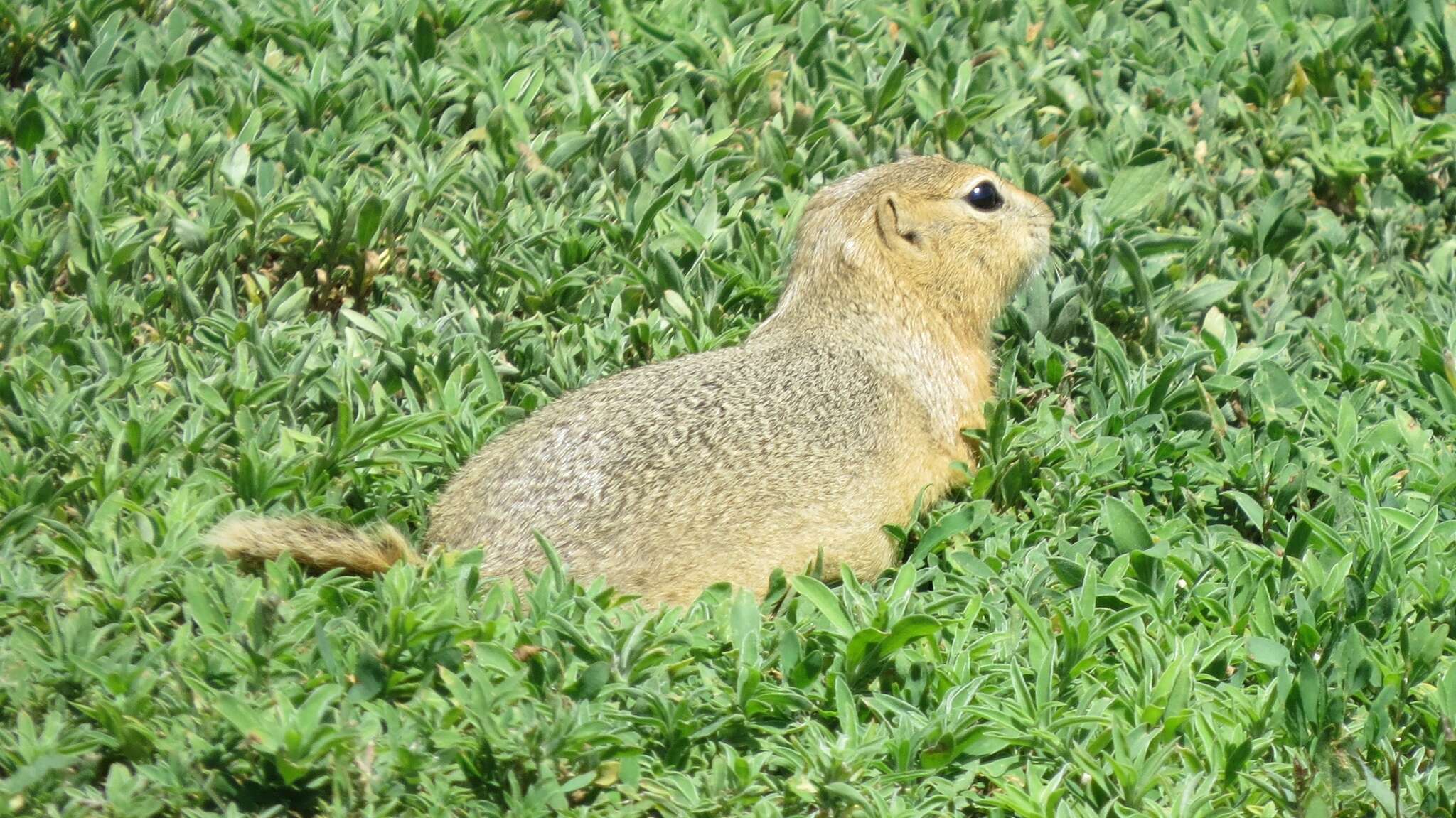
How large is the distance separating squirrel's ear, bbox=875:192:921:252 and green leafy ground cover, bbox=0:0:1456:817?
489 mm

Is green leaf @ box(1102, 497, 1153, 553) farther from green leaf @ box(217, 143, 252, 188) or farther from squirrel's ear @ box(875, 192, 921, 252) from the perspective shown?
green leaf @ box(217, 143, 252, 188)

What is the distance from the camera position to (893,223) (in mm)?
4203

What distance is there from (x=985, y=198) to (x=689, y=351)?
997 mm

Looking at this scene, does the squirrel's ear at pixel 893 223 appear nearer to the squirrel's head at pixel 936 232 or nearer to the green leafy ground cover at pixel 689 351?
the squirrel's head at pixel 936 232

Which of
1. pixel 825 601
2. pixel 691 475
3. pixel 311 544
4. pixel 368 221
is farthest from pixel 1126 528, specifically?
pixel 368 221

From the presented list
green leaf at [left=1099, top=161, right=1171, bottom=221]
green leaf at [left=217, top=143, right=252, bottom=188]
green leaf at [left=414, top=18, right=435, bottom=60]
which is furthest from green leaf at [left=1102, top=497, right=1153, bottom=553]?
green leaf at [left=414, top=18, right=435, bottom=60]

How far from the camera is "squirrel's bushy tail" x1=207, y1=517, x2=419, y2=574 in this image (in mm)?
3193

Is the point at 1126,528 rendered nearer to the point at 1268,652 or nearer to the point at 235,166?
the point at 1268,652

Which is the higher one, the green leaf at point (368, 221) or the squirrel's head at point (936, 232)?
the green leaf at point (368, 221)

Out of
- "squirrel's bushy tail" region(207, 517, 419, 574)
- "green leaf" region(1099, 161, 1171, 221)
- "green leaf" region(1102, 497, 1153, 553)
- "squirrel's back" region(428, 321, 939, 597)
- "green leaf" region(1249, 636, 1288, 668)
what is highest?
"squirrel's bushy tail" region(207, 517, 419, 574)

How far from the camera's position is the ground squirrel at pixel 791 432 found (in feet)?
10.8

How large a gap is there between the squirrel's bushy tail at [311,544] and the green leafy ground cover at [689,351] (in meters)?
0.09

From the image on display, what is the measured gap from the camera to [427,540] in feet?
11.6

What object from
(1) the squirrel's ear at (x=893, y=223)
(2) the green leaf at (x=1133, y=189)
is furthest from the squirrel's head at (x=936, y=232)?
(2) the green leaf at (x=1133, y=189)
